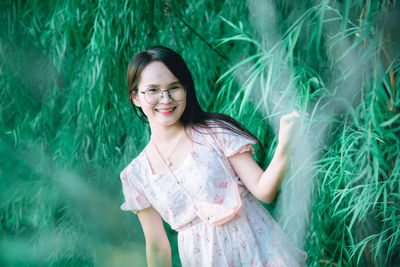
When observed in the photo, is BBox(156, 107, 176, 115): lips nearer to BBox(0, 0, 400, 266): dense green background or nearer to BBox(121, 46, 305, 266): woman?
BBox(121, 46, 305, 266): woman

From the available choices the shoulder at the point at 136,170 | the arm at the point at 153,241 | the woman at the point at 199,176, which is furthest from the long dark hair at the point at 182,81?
the arm at the point at 153,241

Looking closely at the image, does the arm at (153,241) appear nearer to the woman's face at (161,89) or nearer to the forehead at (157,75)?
the woman's face at (161,89)

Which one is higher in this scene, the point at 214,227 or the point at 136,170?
the point at 136,170

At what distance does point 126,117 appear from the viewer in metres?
2.00

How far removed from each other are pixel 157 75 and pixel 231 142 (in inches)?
11.8

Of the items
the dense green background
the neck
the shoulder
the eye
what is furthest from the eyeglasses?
the dense green background

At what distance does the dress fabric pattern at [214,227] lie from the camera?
4.08ft

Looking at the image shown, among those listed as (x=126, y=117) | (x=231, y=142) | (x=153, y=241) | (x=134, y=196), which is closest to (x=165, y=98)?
(x=231, y=142)

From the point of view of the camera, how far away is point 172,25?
1.95 meters

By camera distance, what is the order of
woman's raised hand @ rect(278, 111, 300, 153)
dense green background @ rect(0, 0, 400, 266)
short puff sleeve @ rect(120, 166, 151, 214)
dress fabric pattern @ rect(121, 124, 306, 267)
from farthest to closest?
dense green background @ rect(0, 0, 400, 266) < short puff sleeve @ rect(120, 166, 151, 214) < dress fabric pattern @ rect(121, 124, 306, 267) < woman's raised hand @ rect(278, 111, 300, 153)

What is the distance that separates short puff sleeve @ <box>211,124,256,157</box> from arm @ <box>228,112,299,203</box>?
0.8 inches

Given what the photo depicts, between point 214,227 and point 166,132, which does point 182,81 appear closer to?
point 166,132

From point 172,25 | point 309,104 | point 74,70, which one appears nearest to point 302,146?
point 309,104

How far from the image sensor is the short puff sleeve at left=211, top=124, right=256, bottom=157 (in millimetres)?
1262
